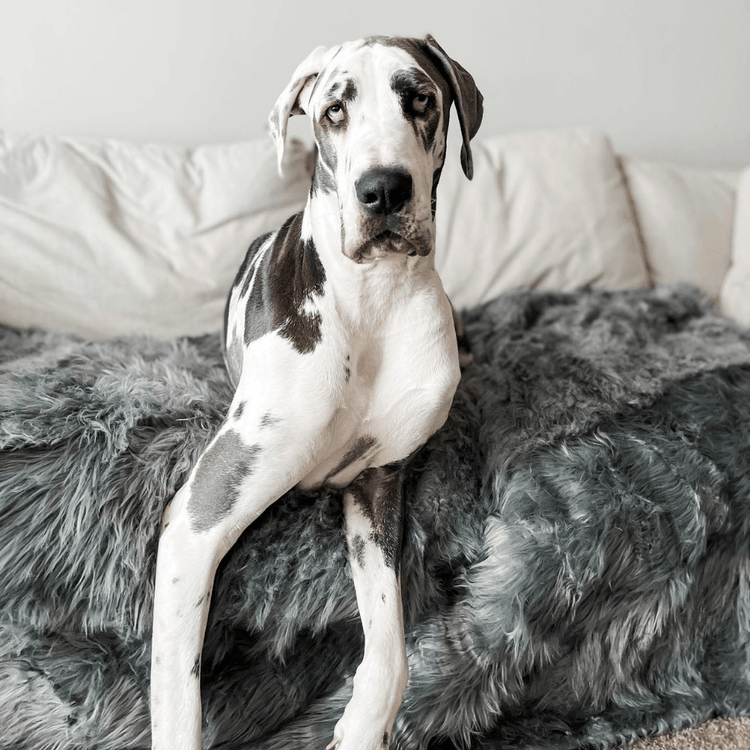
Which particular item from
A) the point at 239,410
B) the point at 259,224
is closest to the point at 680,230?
the point at 259,224

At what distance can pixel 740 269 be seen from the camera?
2.74 m

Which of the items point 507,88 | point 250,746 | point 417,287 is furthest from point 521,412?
point 507,88

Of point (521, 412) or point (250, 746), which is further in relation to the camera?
point (521, 412)

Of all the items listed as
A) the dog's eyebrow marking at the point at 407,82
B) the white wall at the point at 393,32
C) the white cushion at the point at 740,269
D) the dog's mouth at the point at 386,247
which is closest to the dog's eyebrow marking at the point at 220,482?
the dog's mouth at the point at 386,247

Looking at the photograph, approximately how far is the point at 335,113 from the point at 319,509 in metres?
0.73

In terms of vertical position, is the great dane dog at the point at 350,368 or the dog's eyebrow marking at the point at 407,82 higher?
the dog's eyebrow marking at the point at 407,82

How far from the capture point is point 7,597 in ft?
3.84

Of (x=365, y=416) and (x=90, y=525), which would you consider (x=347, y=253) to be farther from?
(x=90, y=525)

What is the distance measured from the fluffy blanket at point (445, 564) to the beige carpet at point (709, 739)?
28mm

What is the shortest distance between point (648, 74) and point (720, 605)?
2508 millimetres

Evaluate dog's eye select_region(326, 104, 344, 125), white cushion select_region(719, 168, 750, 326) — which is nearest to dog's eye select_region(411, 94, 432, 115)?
dog's eye select_region(326, 104, 344, 125)

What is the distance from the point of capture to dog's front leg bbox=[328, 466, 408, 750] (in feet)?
3.85

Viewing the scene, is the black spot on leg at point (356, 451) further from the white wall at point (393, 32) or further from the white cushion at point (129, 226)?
the white wall at point (393, 32)

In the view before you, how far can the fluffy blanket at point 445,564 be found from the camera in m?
1.21
